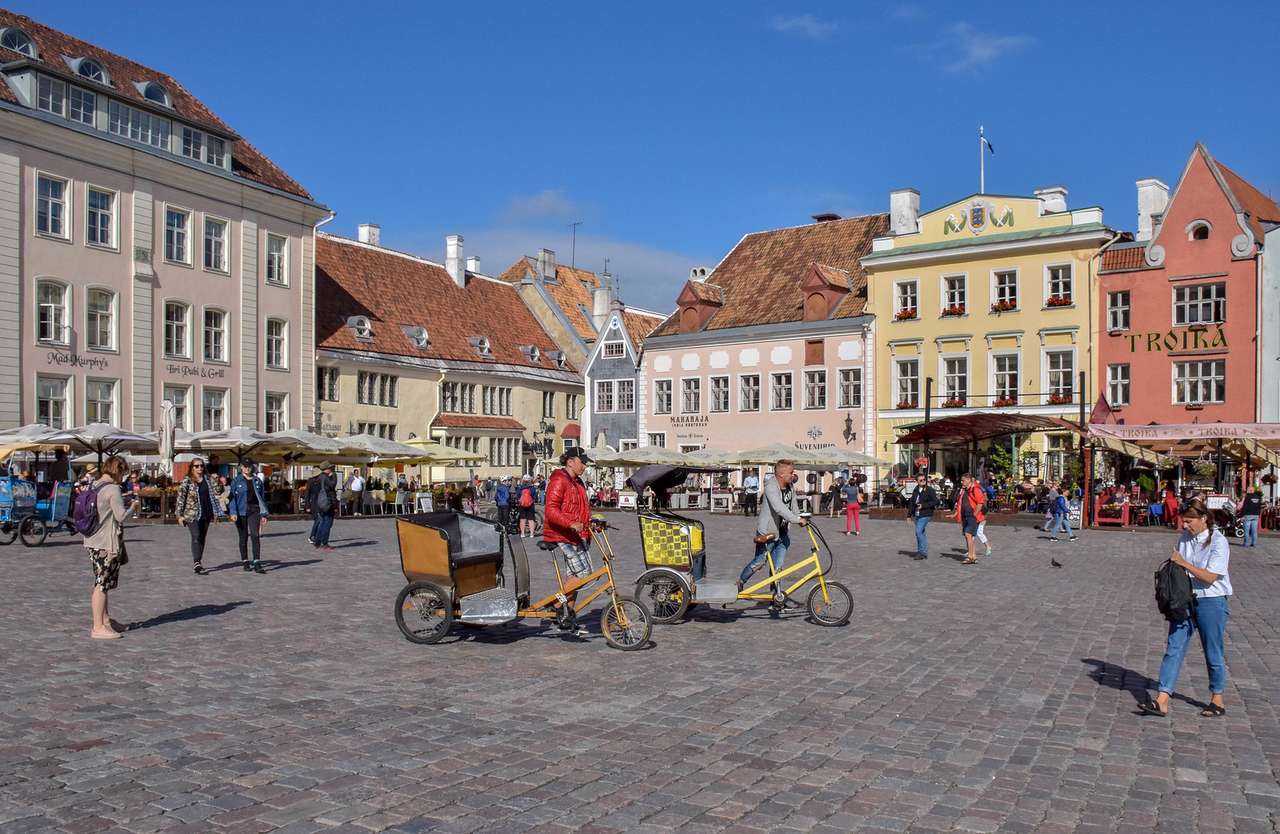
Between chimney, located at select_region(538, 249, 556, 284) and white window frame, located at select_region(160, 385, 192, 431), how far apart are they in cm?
2708

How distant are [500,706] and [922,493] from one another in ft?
47.8

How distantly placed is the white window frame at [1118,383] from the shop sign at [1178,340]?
2.24 ft

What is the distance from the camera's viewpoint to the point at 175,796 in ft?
20.1

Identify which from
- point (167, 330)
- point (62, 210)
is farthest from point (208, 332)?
point (62, 210)


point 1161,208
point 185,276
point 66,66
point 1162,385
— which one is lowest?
point 1162,385

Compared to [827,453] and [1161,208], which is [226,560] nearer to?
[827,453]

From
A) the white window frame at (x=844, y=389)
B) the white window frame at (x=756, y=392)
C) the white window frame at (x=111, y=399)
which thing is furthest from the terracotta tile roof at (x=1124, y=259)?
the white window frame at (x=111, y=399)

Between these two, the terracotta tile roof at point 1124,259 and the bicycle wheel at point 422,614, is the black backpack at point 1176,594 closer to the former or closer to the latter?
the bicycle wheel at point 422,614

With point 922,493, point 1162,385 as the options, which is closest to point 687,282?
point 1162,385

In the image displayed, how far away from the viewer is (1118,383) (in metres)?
40.9

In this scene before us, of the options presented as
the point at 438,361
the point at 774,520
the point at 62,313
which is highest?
the point at 62,313

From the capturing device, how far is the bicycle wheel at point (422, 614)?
36.5 feet

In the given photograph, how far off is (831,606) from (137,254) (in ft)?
108

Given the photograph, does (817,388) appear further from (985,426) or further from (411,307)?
(411,307)
